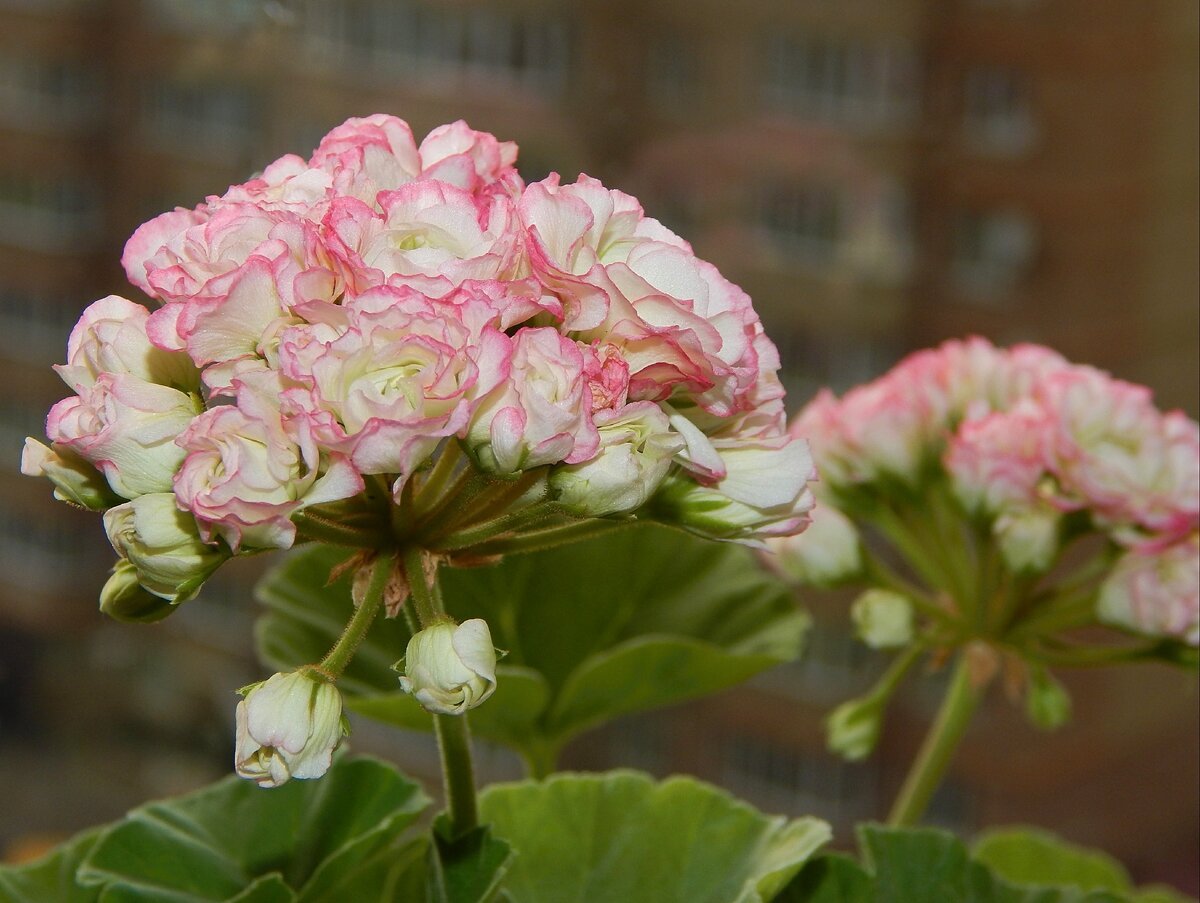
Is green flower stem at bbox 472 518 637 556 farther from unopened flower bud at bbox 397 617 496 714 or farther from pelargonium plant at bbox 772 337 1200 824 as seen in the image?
pelargonium plant at bbox 772 337 1200 824

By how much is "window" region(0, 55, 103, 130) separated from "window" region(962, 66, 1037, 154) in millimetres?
895

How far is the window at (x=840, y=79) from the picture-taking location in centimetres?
158

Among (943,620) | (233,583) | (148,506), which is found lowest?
(233,583)

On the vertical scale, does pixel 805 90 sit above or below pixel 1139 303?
above

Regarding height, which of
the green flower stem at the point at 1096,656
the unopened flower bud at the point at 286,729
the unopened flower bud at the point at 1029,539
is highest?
the unopened flower bud at the point at 286,729

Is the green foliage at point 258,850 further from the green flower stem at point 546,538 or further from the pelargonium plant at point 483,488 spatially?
the green flower stem at point 546,538

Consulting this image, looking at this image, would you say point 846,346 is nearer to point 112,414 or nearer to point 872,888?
point 872,888

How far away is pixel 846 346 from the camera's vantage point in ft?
5.32

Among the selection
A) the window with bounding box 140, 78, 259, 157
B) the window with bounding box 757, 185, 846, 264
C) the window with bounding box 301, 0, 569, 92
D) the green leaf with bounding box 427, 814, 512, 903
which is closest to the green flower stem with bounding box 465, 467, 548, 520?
the green leaf with bounding box 427, 814, 512, 903

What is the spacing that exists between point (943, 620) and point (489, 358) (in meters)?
0.34

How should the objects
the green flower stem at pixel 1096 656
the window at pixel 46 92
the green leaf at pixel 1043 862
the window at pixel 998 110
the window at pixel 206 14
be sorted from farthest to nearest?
1. the window at pixel 998 110
2. the window at pixel 46 92
3. the window at pixel 206 14
4. the green leaf at pixel 1043 862
5. the green flower stem at pixel 1096 656

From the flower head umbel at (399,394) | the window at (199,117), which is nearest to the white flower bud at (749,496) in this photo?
the flower head umbel at (399,394)

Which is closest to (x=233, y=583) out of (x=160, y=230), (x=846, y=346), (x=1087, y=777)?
(x=846, y=346)

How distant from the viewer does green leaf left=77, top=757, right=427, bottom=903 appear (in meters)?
0.51
